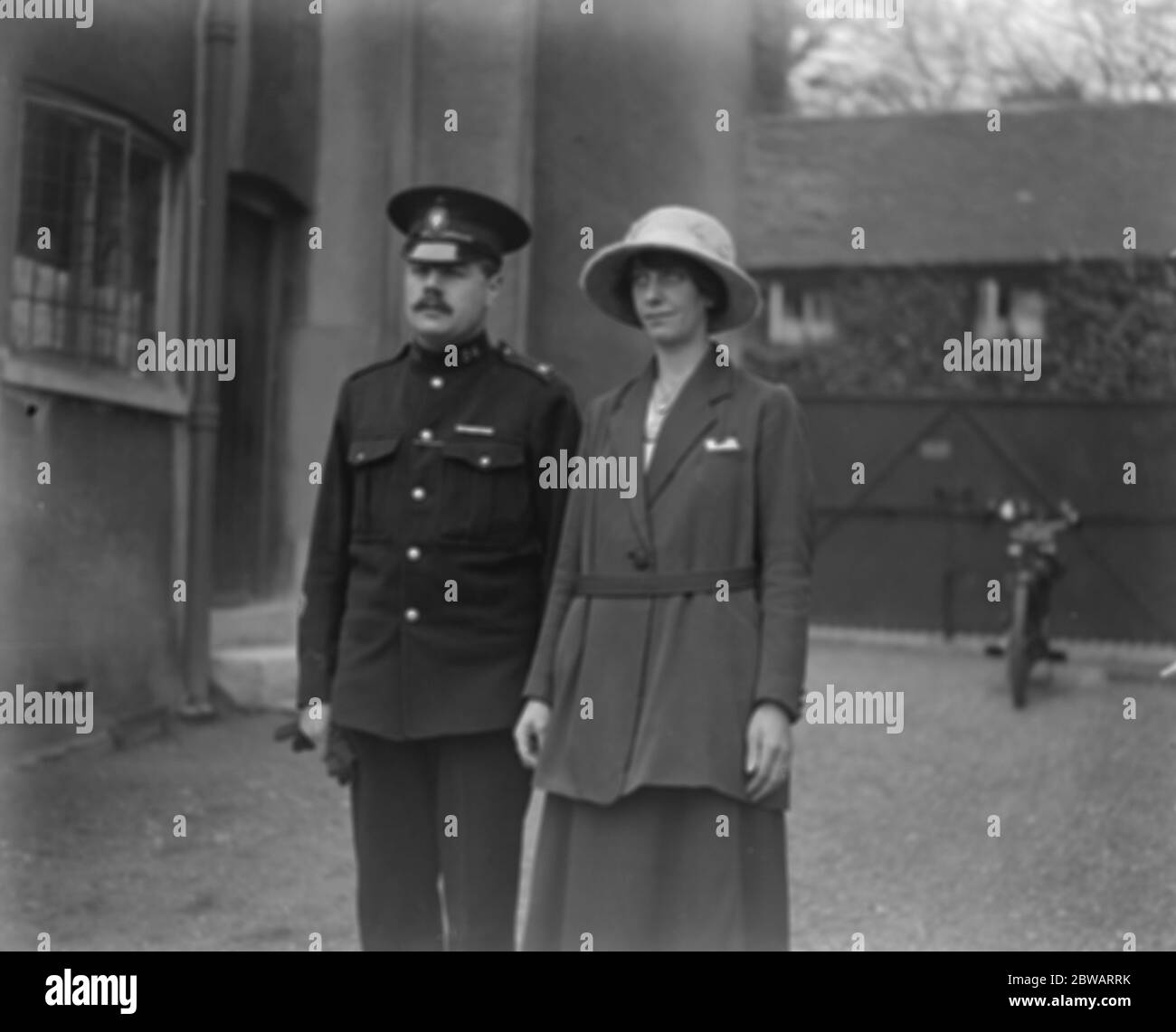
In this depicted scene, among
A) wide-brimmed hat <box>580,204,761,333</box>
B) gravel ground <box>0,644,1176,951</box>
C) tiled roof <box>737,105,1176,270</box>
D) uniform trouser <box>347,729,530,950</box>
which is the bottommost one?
gravel ground <box>0,644,1176,951</box>

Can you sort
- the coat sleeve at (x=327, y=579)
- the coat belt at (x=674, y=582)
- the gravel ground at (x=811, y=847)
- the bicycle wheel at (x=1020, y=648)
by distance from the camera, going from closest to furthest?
the coat belt at (x=674, y=582)
the coat sleeve at (x=327, y=579)
the gravel ground at (x=811, y=847)
the bicycle wheel at (x=1020, y=648)

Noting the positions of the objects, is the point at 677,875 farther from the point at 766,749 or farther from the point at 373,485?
the point at 373,485

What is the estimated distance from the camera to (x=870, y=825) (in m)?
6.15

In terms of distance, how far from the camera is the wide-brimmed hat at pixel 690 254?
3141 millimetres

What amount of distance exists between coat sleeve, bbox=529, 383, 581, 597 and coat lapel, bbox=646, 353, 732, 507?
396 mm

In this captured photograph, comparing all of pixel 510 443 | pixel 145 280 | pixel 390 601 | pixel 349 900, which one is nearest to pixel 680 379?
pixel 510 443

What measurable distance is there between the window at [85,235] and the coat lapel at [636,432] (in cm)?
289

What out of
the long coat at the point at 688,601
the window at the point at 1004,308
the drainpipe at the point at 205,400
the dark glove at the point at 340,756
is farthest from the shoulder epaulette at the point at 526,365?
the window at the point at 1004,308

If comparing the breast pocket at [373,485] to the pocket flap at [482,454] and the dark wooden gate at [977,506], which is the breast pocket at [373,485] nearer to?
the pocket flap at [482,454]

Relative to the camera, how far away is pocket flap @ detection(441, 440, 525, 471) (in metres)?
3.50

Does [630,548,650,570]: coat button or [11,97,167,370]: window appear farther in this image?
[11,97,167,370]: window

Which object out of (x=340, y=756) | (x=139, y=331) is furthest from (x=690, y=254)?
(x=139, y=331)

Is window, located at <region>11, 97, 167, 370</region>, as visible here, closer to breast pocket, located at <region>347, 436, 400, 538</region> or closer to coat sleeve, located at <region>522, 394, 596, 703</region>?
breast pocket, located at <region>347, 436, 400, 538</region>

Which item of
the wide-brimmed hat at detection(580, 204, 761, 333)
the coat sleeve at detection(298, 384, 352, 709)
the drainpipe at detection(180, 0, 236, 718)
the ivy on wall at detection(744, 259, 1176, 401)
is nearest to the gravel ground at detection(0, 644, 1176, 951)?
the drainpipe at detection(180, 0, 236, 718)
